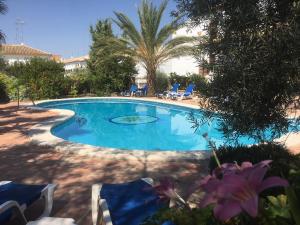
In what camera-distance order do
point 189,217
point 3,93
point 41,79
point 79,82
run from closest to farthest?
point 189,217
point 3,93
point 41,79
point 79,82

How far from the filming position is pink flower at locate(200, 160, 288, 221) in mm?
719

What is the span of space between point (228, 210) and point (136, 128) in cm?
1357

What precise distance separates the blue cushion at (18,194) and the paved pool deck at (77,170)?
0.51 metres

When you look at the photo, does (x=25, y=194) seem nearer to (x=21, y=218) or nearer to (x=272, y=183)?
(x=21, y=218)

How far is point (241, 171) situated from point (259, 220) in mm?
492

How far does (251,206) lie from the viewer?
0.71 metres

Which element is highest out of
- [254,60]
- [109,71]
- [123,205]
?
[254,60]

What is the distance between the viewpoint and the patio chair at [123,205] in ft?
10.7

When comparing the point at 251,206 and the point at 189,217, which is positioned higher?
the point at 251,206

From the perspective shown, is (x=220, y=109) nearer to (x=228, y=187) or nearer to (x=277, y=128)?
(x=277, y=128)

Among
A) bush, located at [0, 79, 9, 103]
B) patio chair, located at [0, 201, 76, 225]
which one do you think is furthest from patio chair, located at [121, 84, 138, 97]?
patio chair, located at [0, 201, 76, 225]

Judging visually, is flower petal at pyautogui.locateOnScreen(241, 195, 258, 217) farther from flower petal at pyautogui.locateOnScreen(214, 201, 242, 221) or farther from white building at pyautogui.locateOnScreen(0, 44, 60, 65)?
white building at pyautogui.locateOnScreen(0, 44, 60, 65)

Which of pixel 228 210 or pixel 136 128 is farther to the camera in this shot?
pixel 136 128

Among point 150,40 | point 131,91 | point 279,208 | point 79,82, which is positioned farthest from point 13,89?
point 279,208
